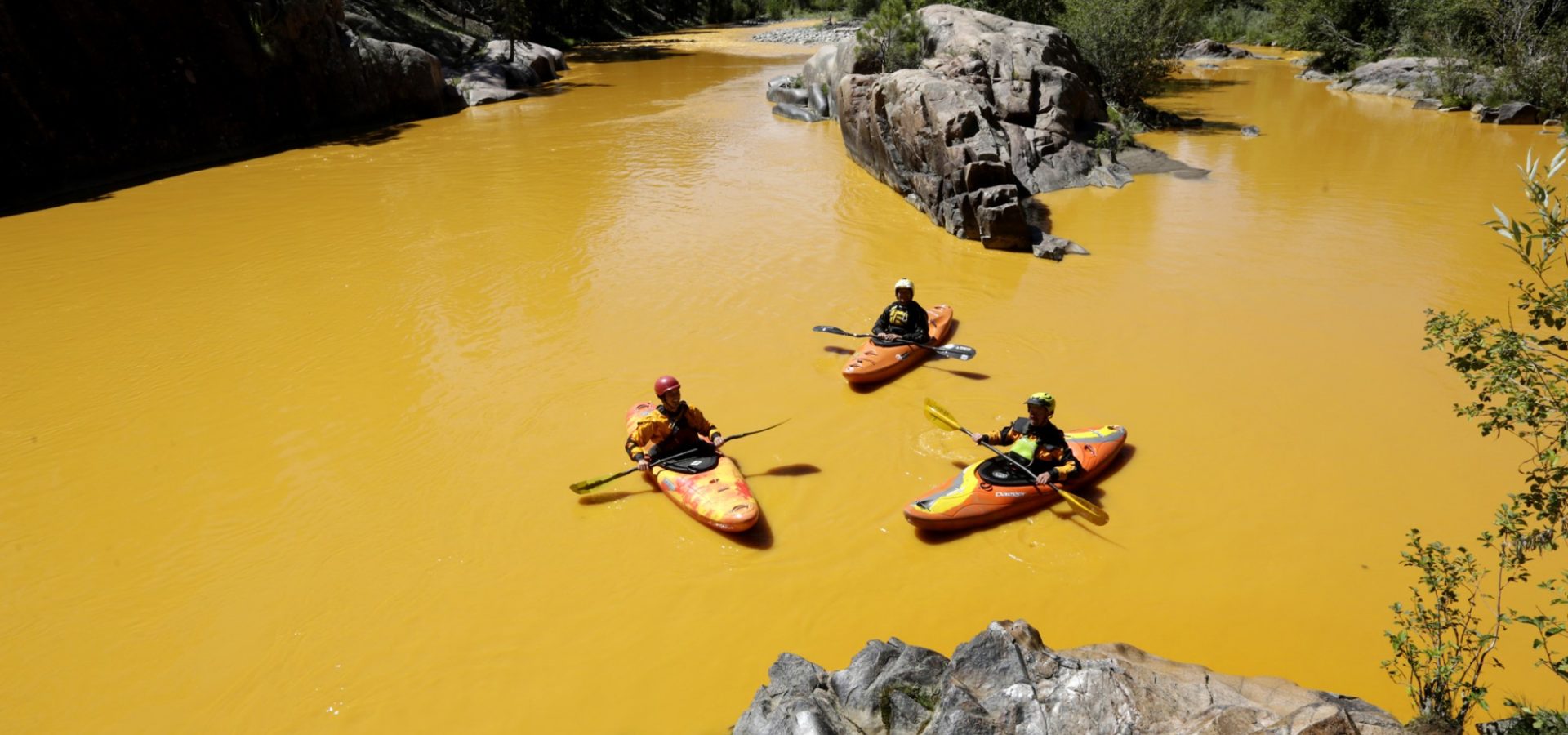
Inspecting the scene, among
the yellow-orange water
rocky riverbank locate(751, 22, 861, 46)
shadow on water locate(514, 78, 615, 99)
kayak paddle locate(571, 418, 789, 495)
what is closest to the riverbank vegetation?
the yellow-orange water

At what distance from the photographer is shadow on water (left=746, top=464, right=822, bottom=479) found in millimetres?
6797

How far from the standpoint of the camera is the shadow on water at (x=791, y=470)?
6.80 metres

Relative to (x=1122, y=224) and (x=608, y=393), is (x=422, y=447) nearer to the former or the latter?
(x=608, y=393)

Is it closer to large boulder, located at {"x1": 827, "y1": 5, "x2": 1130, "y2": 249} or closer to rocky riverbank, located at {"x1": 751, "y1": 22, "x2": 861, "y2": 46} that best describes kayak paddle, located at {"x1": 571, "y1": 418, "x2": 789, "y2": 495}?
large boulder, located at {"x1": 827, "y1": 5, "x2": 1130, "y2": 249}

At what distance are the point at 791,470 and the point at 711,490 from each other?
89 centimetres

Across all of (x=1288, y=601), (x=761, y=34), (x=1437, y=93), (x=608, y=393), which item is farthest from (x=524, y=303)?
(x=761, y=34)

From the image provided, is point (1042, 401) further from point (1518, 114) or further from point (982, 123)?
point (1518, 114)

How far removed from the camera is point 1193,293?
9.90m

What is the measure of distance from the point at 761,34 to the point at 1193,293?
3968 centimetres

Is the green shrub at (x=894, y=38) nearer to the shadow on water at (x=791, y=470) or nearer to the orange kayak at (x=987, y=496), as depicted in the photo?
the shadow on water at (x=791, y=470)

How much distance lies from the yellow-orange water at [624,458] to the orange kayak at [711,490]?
8.2 inches

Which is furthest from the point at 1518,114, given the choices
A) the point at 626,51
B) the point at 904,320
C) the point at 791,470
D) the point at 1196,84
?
the point at 626,51

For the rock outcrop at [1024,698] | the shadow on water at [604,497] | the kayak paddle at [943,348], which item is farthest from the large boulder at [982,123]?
the rock outcrop at [1024,698]

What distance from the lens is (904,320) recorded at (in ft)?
27.4
